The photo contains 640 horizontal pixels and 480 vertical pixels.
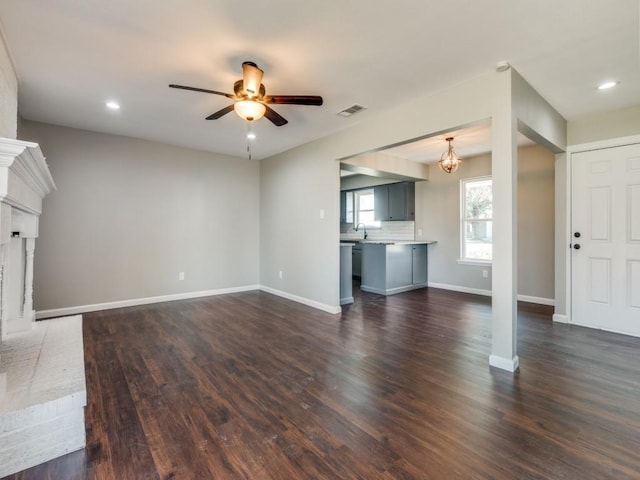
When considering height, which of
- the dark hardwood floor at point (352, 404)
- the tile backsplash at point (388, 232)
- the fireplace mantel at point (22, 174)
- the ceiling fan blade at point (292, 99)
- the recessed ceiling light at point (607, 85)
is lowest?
the dark hardwood floor at point (352, 404)

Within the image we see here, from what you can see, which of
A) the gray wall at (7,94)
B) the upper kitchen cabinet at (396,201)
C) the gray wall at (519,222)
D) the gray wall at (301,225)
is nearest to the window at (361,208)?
the upper kitchen cabinet at (396,201)

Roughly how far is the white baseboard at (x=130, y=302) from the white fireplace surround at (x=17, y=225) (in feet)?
4.50

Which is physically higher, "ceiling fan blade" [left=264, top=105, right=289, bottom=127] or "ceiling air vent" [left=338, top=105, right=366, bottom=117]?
"ceiling air vent" [left=338, top=105, right=366, bottom=117]

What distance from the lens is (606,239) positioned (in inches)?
141

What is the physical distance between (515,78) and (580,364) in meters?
2.58

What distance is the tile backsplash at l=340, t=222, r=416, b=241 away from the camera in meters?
6.65

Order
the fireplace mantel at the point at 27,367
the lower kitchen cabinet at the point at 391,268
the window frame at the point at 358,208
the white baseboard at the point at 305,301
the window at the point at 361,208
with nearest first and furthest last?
the fireplace mantel at the point at 27,367 → the white baseboard at the point at 305,301 → the lower kitchen cabinet at the point at 391,268 → the window frame at the point at 358,208 → the window at the point at 361,208

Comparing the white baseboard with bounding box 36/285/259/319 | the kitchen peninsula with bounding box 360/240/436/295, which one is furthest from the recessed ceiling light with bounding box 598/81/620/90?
the white baseboard with bounding box 36/285/259/319

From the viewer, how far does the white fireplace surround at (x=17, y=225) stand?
64.1 inches

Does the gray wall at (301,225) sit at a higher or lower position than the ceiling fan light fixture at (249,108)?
lower

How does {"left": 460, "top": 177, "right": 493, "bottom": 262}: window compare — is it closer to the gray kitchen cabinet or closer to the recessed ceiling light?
the gray kitchen cabinet

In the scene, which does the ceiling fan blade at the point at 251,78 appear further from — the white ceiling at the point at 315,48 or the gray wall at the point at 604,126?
the gray wall at the point at 604,126

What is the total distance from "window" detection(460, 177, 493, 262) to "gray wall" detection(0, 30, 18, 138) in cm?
621

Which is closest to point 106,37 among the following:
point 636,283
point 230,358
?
point 230,358
